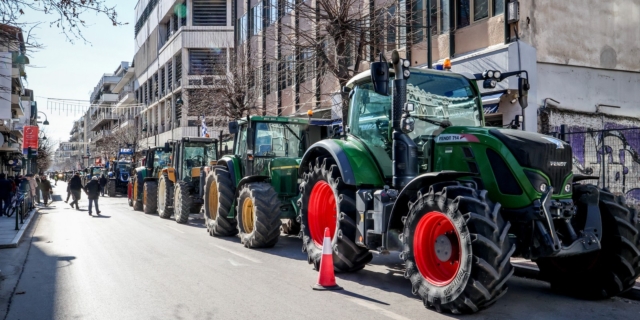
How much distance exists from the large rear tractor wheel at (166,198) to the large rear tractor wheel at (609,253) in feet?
51.0

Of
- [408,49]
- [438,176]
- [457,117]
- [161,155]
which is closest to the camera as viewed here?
[438,176]

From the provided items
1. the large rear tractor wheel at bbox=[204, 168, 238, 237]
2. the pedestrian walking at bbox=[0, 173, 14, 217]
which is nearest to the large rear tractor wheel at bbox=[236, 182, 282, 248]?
the large rear tractor wheel at bbox=[204, 168, 238, 237]

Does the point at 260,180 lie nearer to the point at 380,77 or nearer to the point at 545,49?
the point at 380,77

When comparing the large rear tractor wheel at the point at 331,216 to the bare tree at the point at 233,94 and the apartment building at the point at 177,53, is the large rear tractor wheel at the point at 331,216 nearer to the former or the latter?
the bare tree at the point at 233,94

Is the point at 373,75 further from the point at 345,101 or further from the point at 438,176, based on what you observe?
the point at 345,101

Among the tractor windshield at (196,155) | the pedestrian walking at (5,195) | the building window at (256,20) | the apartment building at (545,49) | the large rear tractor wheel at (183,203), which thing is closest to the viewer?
the apartment building at (545,49)

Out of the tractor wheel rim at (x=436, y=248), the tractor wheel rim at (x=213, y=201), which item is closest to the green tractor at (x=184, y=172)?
the tractor wheel rim at (x=213, y=201)

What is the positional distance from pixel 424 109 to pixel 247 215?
18.0ft

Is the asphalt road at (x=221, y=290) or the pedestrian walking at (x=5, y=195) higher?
the pedestrian walking at (x=5, y=195)

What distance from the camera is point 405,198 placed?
23.5 feet

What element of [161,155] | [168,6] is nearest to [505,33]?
[161,155]

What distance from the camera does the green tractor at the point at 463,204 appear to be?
5992mm

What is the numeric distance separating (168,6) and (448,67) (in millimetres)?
49044

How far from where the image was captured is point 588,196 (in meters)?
6.66
